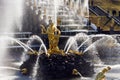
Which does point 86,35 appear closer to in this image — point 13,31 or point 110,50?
point 110,50

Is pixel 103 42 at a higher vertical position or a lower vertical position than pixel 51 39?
lower

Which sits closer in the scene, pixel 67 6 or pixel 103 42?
pixel 103 42

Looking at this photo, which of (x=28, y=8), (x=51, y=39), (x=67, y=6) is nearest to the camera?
(x=51, y=39)

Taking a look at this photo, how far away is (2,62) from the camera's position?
39.3 m

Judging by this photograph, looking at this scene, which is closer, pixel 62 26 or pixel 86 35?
pixel 86 35

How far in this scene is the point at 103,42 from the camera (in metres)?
47.6

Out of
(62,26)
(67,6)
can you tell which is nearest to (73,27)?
(62,26)

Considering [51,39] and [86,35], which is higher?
[51,39]

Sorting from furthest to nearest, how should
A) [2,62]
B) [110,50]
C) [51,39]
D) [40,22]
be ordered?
[40,22], [110,50], [2,62], [51,39]

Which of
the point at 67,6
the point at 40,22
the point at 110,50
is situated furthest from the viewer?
the point at 67,6

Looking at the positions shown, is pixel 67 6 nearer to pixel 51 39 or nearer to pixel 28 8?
pixel 28 8

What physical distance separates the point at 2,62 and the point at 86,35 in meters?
10.7

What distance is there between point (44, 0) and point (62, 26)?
38.3 feet

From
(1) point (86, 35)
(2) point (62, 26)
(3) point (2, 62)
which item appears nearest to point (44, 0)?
(2) point (62, 26)
